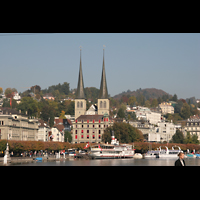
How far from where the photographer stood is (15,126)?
73.7 m

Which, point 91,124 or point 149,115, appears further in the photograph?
point 149,115

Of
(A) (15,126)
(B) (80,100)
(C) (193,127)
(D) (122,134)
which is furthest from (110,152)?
(C) (193,127)

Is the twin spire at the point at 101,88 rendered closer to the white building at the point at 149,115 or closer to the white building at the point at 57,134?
the white building at the point at 57,134

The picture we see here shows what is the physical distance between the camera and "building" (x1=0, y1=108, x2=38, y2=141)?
6938 centimetres

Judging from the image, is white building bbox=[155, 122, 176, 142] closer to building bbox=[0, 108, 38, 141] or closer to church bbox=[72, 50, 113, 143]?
church bbox=[72, 50, 113, 143]

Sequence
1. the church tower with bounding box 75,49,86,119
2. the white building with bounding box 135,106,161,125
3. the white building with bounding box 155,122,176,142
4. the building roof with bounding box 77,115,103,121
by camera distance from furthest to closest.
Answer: the white building with bounding box 135,106,161,125 < the white building with bounding box 155,122,176,142 < the church tower with bounding box 75,49,86,119 < the building roof with bounding box 77,115,103,121

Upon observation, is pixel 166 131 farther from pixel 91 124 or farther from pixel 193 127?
pixel 91 124

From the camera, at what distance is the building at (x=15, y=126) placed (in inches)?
2731

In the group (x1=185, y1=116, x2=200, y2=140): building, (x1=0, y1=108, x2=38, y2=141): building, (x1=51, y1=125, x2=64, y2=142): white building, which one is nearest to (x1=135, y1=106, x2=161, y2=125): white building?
(x1=185, y1=116, x2=200, y2=140): building

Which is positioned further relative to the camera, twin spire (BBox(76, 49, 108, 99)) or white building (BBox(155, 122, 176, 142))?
white building (BBox(155, 122, 176, 142))
